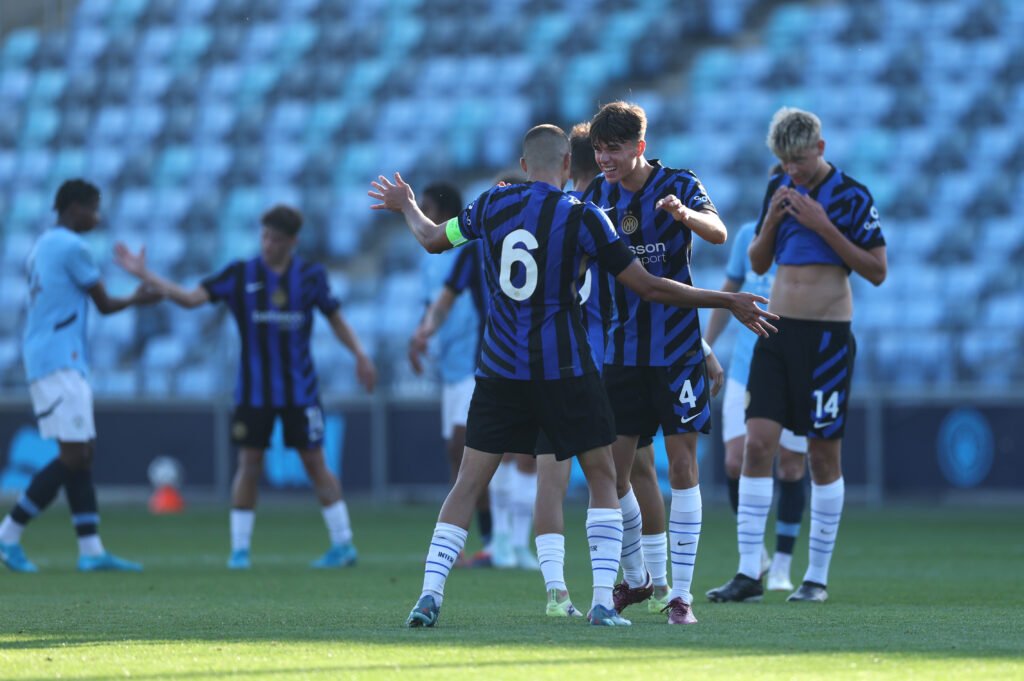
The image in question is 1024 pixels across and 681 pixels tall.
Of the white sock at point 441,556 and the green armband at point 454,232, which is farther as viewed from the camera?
the green armband at point 454,232

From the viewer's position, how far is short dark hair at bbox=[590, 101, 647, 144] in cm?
613

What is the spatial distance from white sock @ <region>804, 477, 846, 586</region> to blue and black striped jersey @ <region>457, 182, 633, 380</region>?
1978mm

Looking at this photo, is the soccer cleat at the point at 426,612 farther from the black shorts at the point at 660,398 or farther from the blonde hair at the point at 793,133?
the blonde hair at the point at 793,133

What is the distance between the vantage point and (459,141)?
69.9 ft

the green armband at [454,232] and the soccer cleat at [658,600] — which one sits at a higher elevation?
the green armband at [454,232]

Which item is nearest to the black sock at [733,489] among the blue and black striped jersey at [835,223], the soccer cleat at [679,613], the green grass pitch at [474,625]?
the green grass pitch at [474,625]

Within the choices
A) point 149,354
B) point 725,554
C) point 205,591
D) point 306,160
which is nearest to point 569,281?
point 205,591

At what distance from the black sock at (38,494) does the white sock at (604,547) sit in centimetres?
474

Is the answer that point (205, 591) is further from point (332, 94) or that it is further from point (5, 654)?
point (332, 94)

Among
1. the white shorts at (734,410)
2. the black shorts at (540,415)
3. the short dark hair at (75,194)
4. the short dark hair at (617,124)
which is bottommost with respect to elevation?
the white shorts at (734,410)

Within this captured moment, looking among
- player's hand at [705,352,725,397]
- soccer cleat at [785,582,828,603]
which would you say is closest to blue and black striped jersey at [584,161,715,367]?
player's hand at [705,352,725,397]

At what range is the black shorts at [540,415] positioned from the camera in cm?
573

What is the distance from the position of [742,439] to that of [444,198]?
8.49 ft

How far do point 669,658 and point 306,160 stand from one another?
57.2 feet
